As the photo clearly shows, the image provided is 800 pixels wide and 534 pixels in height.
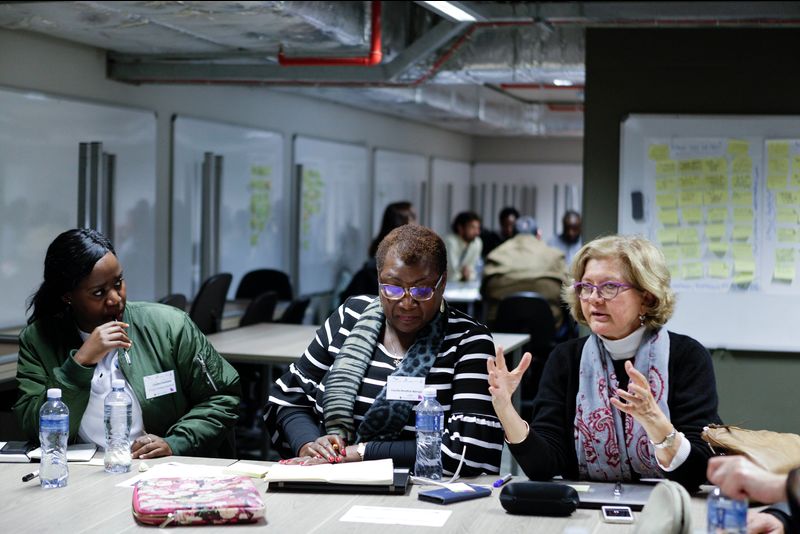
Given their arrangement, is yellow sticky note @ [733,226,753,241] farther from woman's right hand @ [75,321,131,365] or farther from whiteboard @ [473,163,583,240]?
whiteboard @ [473,163,583,240]

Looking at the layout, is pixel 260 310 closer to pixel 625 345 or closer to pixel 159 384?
pixel 159 384

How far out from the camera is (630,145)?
504cm

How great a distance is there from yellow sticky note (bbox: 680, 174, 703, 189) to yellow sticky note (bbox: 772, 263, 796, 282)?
0.52m

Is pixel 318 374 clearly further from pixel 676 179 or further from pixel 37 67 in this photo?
pixel 37 67

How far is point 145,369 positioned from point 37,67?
3238mm

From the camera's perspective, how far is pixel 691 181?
4.98 metres

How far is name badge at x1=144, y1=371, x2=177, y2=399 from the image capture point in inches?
122

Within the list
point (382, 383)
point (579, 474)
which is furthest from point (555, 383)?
point (382, 383)

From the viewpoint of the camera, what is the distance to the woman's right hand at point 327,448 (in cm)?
279

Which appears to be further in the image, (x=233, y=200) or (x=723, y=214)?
(x=233, y=200)

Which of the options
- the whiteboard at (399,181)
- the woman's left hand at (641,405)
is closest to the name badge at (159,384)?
the woman's left hand at (641,405)

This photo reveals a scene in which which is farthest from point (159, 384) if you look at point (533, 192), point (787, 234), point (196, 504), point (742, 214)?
Answer: point (533, 192)

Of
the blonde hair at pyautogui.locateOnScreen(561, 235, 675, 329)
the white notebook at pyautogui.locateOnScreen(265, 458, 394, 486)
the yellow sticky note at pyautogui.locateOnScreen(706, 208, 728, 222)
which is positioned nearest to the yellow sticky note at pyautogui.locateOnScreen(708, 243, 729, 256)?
the yellow sticky note at pyautogui.locateOnScreen(706, 208, 728, 222)

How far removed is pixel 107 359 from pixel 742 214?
10.2 ft
